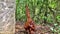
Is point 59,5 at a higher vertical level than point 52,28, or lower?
higher

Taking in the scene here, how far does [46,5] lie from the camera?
6461 mm

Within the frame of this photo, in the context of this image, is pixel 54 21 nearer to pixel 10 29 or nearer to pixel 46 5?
pixel 46 5

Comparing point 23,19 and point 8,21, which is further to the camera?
point 23,19

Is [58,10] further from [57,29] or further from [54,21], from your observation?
[57,29]

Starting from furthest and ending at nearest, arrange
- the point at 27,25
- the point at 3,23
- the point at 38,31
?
1. the point at 38,31
2. the point at 27,25
3. the point at 3,23

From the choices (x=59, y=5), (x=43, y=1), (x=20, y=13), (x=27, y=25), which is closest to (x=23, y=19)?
(x=20, y=13)

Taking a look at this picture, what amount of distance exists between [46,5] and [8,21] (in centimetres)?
254

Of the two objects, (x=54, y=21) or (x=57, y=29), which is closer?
(x=57, y=29)

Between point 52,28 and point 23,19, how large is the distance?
122cm

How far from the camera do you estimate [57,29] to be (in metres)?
5.61

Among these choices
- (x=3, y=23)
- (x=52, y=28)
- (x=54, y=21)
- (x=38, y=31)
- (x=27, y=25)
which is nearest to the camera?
(x=3, y=23)

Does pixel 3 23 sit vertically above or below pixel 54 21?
above

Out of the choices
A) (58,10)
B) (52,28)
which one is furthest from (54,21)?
(52,28)

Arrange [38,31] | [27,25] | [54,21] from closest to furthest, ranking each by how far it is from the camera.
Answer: [27,25]
[38,31]
[54,21]
